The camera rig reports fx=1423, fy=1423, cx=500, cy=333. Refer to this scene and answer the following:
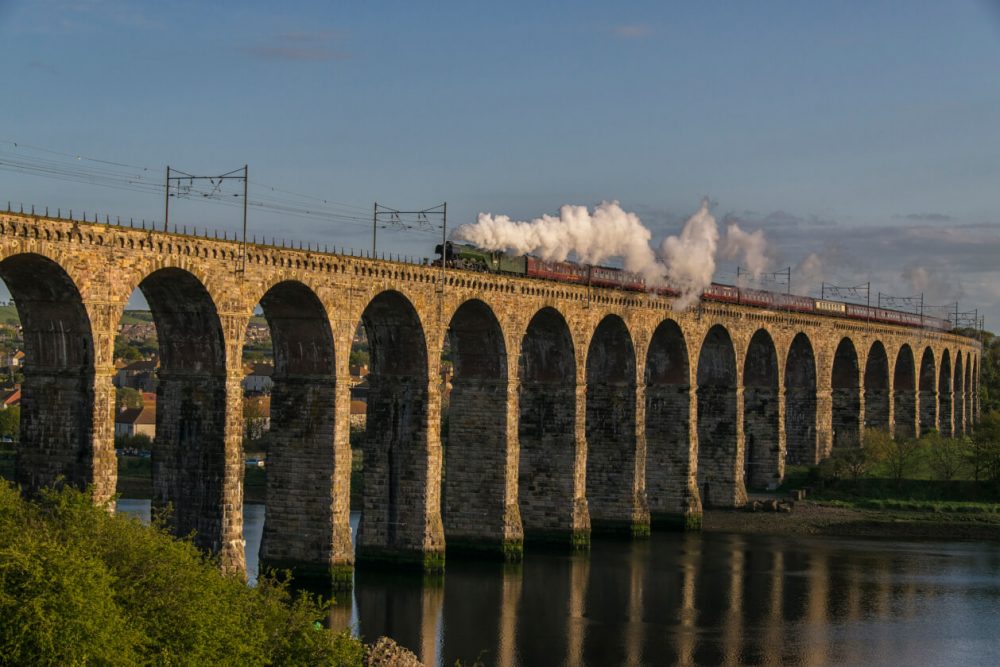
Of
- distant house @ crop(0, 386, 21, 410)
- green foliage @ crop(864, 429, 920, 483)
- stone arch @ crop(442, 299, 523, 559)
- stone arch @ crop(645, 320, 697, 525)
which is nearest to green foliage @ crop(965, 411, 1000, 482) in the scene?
green foliage @ crop(864, 429, 920, 483)

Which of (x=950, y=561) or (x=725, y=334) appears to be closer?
(x=950, y=561)

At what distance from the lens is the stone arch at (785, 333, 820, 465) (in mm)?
94125

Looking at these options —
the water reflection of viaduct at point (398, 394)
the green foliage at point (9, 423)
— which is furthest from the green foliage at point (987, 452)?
the green foliage at point (9, 423)

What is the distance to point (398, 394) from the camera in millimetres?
57344

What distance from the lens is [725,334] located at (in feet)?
268

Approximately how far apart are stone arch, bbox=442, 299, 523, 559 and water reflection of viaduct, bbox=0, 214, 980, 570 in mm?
88

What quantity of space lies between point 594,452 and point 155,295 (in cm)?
3097

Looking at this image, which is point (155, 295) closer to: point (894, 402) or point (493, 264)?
point (493, 264)

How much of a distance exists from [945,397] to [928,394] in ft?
17.4

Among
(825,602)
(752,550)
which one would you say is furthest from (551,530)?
(825,602)

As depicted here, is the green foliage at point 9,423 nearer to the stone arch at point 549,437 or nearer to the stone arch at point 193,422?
the stone arch at point 549,437

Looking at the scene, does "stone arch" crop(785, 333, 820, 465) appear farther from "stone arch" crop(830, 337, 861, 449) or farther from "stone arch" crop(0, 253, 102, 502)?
"stone arch" crop(0, 253, 102, 502)

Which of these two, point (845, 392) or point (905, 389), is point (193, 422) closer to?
point (845, 392)

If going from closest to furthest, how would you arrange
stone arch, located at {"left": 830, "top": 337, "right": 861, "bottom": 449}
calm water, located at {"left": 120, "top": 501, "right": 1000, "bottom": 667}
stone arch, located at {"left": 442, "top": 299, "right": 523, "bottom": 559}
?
calm water, located at {"left": 120, "top": 501, "right": 1000, "bottom": 667}, stone arch, located at {"left": 442, "top": 299, "right": 523, "bottom": 559}, stone arch, located at {"left": 830, "top": 337, "right": 861, "bottom": 449}
